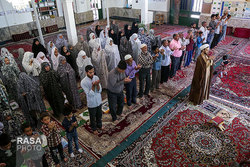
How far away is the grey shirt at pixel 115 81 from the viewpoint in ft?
11.5

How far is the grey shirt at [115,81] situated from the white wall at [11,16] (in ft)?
30.3

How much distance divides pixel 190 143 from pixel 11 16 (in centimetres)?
1078

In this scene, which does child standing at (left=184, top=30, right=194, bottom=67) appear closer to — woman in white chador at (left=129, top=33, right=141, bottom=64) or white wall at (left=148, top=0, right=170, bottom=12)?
woman in white chador at (left=129, top=33, right=141, bottom=64)

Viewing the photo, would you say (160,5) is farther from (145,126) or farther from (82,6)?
(145,126)

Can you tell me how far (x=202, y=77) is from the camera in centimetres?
420

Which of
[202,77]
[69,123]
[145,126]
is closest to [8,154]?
[69,123]

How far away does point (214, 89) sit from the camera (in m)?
5.24

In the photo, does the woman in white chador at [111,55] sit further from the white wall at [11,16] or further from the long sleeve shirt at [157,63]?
the white wall at [11,16]

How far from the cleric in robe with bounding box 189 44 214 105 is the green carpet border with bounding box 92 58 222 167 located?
42 centimetres

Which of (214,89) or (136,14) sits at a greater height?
(136,14)

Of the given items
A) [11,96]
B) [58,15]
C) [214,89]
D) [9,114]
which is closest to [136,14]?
[58,15]

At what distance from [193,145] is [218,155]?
43cm

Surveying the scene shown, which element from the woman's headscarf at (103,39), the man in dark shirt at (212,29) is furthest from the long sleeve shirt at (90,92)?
the man in dark shirt at (212,29)

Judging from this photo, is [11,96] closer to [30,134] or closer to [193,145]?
[30,134]
